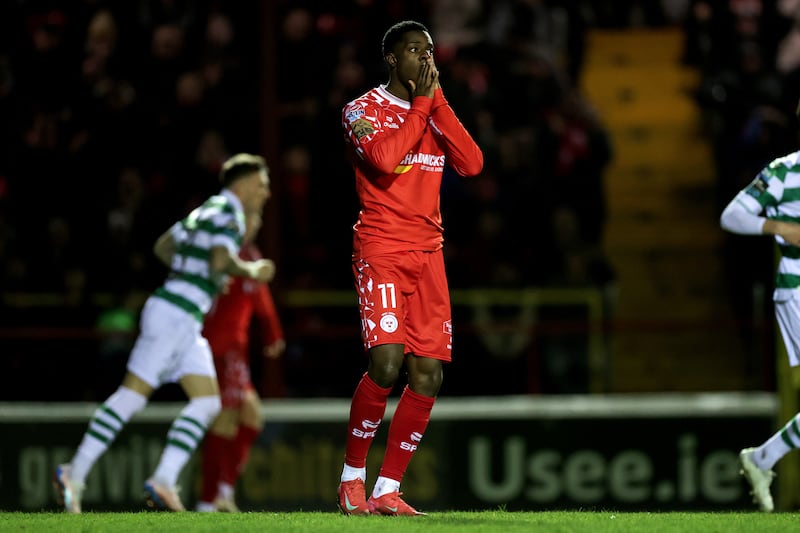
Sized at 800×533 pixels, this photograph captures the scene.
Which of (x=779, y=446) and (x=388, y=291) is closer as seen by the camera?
(x=388, y=291)

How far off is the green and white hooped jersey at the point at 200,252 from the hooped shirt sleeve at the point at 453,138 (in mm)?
2341

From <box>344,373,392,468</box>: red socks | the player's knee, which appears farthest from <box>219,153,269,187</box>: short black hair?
<box>344,373,392,468</box>: red socks

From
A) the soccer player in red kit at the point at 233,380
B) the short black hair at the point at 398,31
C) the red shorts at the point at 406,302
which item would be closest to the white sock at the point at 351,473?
the red shorts at the point at 406,302

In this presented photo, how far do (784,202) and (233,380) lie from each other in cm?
410

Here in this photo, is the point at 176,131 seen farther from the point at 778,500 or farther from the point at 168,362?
the point at 778,500

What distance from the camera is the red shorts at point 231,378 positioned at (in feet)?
31.7

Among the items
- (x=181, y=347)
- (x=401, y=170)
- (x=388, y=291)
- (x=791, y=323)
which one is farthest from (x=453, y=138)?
(x=181, y=347)

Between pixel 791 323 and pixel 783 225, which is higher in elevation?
pixel 783 225

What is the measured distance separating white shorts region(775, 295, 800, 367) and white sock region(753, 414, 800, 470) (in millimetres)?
302

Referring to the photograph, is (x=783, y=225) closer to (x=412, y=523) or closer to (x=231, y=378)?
(x=412, y=523)

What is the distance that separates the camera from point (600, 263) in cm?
1210

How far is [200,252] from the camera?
8430 mm

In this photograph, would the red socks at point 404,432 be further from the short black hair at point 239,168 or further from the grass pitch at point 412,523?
the short black hair at point 239,168

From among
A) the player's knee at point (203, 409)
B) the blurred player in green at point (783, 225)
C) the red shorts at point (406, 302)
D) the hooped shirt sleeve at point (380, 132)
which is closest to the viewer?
the hooped shirt sleeve at point (380, 132)
